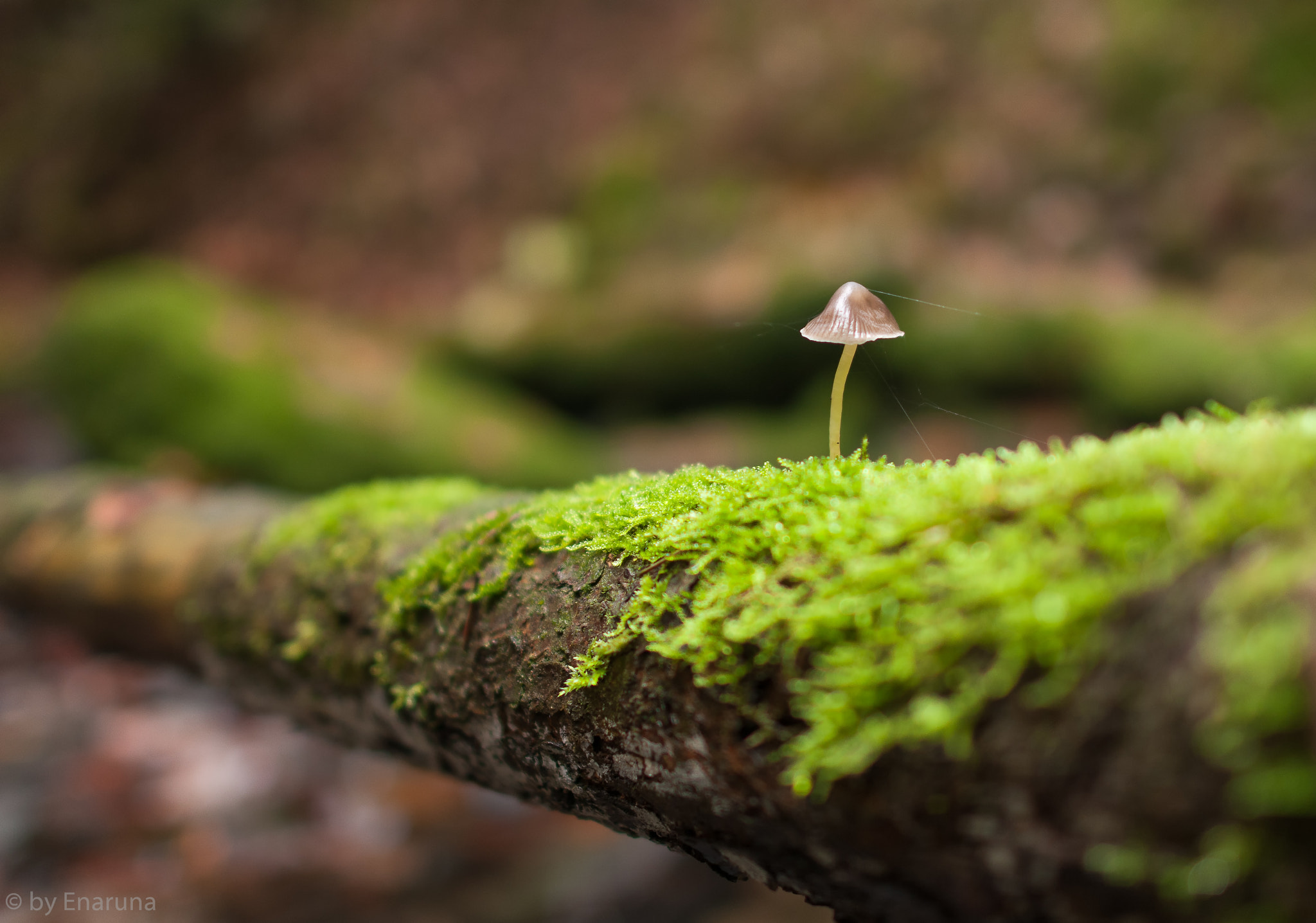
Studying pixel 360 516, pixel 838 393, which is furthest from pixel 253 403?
pixel 838 393

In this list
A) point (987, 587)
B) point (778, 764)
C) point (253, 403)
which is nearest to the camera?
point (987, 587)

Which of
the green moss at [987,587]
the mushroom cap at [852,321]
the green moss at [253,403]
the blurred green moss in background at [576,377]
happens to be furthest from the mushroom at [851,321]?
the green moss at [253,403]

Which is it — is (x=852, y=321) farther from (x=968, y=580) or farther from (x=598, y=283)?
(x=598, y=283)

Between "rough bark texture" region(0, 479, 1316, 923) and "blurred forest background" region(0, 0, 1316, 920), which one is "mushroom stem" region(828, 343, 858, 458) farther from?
"blurred forest background" region(0, 0, 1316, 920)

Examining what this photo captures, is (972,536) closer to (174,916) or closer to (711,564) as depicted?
(711,564)

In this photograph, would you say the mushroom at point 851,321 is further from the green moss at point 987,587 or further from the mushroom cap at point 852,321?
the green moss at point 987,587

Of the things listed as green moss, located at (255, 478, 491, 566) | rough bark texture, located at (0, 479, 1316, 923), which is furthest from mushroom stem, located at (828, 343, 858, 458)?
green moss, located at (255, 478, 491, 566)

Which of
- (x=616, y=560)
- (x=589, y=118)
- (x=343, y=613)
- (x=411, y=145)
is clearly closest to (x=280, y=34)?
(x=411, y=145)
